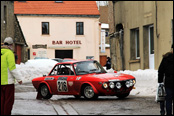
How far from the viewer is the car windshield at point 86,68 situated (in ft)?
53.1

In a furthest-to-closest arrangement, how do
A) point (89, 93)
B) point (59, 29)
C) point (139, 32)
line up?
point (59, 29) → point (139, 32) → point (89, 93)

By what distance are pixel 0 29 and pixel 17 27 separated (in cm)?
612

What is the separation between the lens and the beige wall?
56688 millimetres

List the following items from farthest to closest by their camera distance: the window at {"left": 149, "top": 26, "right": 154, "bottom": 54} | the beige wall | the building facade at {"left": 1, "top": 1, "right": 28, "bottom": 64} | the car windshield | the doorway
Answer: the beige wall
the building facade at {"left": 1, "top": 1, "right": 28, "bottom": 64}
the window at {"left": 149, "top": 26, "right": 154, "bottom": 54}
the doorway
the car windshield

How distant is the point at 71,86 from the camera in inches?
628

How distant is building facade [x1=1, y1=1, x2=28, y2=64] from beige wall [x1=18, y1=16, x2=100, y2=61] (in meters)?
12.8

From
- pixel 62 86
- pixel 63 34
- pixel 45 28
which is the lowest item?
pixel 62 86

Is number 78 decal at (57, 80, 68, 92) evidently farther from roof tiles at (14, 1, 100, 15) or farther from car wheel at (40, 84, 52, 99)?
roof tiles at (14, 1, 100, 15)

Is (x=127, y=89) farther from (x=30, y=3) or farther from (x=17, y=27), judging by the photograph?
(x=30, y=3)

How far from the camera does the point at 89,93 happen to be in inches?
605

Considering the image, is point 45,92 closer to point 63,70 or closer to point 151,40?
point 63,70

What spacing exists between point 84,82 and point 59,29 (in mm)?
42241

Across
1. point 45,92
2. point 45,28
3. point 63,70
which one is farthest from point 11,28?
point 63,70

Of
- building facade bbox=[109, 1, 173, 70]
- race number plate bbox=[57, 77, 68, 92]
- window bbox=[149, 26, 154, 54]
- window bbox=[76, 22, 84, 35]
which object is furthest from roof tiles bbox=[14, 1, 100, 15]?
race number plate bbox=[57, 77, 68, 92]
